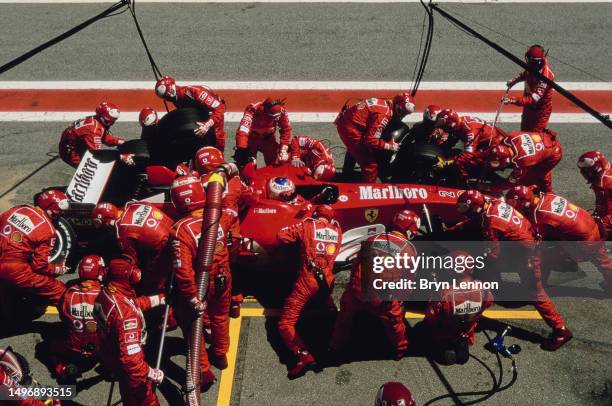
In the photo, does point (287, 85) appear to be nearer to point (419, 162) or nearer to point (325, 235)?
point (419, 162)

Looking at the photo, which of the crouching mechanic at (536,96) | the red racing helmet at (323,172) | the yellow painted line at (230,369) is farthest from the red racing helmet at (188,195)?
the crouching mechanic at (536,96)

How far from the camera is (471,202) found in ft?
22.4

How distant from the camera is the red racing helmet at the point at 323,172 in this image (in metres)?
8.02

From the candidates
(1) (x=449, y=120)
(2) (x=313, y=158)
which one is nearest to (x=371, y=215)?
(2) (x=313, y=158)

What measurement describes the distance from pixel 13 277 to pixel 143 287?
1.40 metres

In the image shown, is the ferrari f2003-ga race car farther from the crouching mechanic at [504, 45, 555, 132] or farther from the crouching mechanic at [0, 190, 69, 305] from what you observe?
the crouching mechanic at [504, 45, 555, 132]

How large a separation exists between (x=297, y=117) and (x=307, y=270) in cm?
517

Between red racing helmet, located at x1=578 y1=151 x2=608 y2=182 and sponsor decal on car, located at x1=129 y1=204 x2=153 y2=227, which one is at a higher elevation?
red racing helmet, located at x1=578 y1=151 x2=608 y2=182

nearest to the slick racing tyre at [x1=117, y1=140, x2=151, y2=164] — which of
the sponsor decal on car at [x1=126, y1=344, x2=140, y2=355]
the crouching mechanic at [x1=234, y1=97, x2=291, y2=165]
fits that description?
the crouching mechanic at [x1=234, y1=97, x2=291, y2=165]

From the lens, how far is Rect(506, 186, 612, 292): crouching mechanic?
22.7ft

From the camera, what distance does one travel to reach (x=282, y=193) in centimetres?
721

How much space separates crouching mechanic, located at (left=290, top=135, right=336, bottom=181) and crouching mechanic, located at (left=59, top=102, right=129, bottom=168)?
2634 millimetres

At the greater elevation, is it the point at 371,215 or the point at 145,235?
the point at 145,235

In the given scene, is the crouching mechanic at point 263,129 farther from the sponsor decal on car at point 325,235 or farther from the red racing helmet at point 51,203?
the red racing helmet at point 51,203
